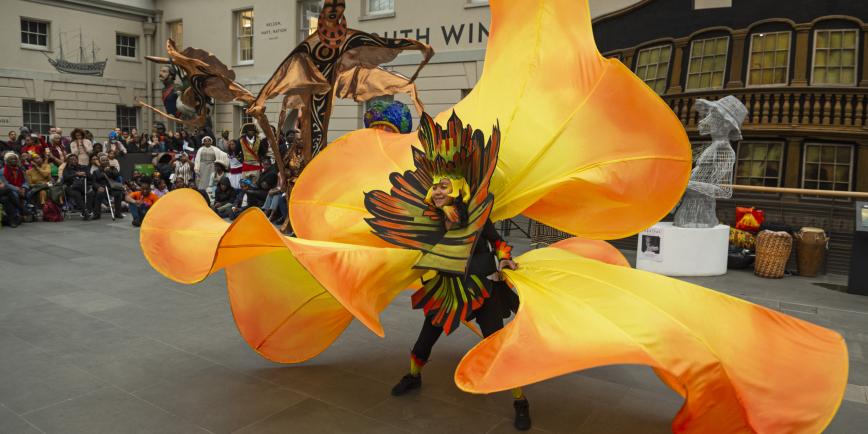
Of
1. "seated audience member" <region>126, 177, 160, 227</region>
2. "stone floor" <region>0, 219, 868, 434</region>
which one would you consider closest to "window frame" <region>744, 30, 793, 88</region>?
"stone floor" <region>0, 219, 868, 434</region>

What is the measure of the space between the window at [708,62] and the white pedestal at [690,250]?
16.3ft

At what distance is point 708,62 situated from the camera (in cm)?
1354

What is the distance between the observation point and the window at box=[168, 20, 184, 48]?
26664 millimetres

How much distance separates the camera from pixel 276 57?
22.8 meters

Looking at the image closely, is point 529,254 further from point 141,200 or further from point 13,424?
point 141,200

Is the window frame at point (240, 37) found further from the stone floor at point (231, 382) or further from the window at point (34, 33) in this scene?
the stone floor at point (231, 382)

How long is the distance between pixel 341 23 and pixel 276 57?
1638cm

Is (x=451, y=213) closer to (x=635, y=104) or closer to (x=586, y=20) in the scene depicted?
(x=635, y=104)

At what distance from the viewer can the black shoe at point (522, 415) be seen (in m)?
4.19

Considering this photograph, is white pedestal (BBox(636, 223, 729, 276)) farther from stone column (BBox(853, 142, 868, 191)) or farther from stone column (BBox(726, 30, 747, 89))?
stone column (BBox(726, 30, 747, 89))

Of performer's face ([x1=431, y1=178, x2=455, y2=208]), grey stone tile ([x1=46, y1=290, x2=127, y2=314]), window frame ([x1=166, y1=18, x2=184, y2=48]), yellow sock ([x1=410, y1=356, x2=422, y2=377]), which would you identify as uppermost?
window frame ([x1=166, y1=18, x2=184, y2=48])

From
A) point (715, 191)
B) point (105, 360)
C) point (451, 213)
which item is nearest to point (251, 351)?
point (105, 360)

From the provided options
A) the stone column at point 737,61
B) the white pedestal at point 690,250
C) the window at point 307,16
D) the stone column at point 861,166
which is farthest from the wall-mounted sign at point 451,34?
the white pedestal at point 690,250

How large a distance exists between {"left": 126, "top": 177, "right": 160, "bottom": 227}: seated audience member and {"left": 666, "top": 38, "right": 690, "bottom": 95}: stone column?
11.7m
